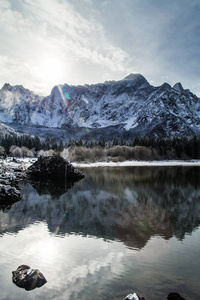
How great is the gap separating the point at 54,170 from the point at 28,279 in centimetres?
3544

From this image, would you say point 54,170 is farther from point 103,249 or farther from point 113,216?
point 103,249

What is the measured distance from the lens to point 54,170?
42500 mm

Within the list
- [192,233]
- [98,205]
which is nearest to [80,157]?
[98,205]

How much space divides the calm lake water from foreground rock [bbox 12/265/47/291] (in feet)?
0.59

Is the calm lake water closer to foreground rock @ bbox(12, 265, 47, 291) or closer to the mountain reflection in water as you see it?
the mountain reflection in water

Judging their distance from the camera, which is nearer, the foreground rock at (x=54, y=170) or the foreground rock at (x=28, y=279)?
the foreground rock at (x=28, y=279)

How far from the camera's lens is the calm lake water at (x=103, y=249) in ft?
24.3

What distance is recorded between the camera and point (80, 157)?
10606 centimetres

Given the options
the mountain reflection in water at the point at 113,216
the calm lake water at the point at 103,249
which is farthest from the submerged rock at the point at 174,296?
the mountain reflection in water at the point at 113,216

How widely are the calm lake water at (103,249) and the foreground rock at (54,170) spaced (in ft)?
73.6

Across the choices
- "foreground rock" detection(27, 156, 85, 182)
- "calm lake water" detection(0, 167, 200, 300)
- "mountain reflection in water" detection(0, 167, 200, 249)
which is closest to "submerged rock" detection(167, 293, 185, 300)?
"calm lake water" detection(0, 167, 200, 300)

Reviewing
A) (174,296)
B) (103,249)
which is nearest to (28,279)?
(103,249)

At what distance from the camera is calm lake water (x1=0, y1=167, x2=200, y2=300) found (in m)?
7.41

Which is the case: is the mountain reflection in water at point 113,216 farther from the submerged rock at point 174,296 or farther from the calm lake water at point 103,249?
the submerged rock at point 174,296
